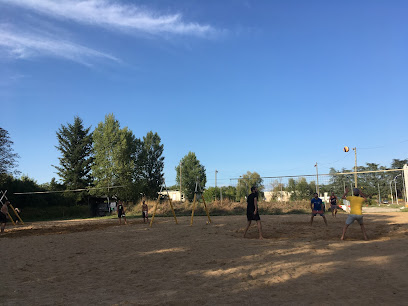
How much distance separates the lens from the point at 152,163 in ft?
168

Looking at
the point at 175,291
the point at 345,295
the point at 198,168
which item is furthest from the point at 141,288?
the point at 198,168

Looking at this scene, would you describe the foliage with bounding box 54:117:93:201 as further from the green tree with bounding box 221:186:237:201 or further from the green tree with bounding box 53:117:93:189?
the green tree with bounding box 221:186:237:201

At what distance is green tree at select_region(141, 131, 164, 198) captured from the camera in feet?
162

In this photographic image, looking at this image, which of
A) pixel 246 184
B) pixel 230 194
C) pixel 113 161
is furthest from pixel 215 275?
pixel 113 161

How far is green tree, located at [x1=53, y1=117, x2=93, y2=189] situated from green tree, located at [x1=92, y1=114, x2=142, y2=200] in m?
2.85

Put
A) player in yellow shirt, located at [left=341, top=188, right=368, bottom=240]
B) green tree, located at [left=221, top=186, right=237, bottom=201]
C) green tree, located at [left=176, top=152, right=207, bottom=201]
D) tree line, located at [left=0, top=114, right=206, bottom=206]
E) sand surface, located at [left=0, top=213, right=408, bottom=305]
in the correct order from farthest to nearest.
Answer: green tree, located at [left=176, top=152, right=207, bottom=201] < tree line, located at [left=0, top=114, right=206, bottom=206] < green tree, located at [left=221, top=186, right=237, bottom=201] < player in yellow shirt, located at [left=341, top=188, right=368, bottom=240] < sand surface, located at [left=0, top=213, right=408, bottom=305]

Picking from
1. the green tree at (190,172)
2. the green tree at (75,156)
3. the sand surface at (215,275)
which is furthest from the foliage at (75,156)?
the sand surface at (215,275)

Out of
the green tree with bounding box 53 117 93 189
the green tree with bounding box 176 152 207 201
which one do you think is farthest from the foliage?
the green tree with bounding box 176 152 207 201

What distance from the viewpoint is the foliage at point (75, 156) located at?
43.5 meters

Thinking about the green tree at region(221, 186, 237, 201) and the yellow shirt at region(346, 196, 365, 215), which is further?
the green tree at region(221, 186, 237, 201)

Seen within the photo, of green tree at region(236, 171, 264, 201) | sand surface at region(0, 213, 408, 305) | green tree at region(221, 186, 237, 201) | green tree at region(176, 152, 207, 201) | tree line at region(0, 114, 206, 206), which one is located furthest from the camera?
green tree at region(176, 152, 207, 201)

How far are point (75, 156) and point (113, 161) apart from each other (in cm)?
655

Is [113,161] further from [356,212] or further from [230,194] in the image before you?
[356,212]

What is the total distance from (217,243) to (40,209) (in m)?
31.8
